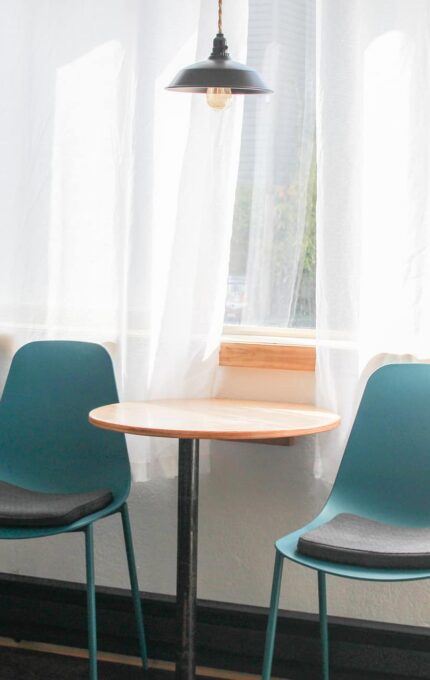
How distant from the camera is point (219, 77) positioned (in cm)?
240

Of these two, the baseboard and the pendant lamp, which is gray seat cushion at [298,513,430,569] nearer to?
the baseboard

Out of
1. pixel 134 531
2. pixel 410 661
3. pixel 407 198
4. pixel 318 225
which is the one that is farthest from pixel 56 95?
pixel 410 661

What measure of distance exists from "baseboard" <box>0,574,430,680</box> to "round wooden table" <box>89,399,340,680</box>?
415 mm

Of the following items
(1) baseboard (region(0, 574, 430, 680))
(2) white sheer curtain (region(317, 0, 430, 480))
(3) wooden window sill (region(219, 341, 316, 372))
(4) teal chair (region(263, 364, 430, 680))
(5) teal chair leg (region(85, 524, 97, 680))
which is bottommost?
(1) baseboard (region(0, 574, 430, 680))

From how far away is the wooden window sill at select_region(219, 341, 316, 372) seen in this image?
285 centimetres

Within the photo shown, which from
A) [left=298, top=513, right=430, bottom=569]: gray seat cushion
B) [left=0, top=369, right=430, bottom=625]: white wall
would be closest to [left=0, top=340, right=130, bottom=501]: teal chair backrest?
[left=0, top=369, right=430, bottom=625]: white wall

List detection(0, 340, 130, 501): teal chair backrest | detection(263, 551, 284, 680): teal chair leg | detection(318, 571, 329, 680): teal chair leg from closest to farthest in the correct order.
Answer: detection(263, 551, 284, 680): teal chair leg
detection(318, 571, 329, 680): teal chair leg
detection(0, 340, 130, 501): teal chair backrest

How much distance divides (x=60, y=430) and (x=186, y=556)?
0.63m

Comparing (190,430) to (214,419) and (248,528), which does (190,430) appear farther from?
(248,528)

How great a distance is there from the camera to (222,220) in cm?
284

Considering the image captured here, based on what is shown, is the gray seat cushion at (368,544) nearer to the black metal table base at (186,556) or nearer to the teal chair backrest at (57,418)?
the black metal table base at (186,556)

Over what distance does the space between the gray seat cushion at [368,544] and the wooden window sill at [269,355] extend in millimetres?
545

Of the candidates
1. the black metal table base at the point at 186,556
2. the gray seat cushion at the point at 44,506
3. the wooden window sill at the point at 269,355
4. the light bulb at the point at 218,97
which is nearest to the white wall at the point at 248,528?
the wooden window sill at the point at 269,355

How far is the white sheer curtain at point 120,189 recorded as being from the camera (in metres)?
2.85
